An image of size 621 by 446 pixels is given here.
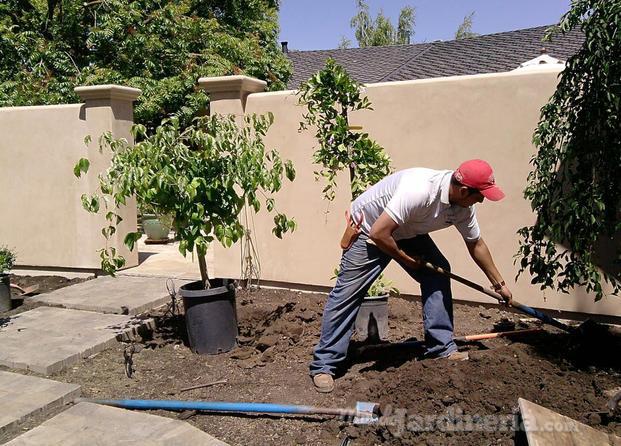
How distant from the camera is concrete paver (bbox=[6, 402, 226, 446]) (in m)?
3.26

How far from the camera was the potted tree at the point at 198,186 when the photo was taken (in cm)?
419

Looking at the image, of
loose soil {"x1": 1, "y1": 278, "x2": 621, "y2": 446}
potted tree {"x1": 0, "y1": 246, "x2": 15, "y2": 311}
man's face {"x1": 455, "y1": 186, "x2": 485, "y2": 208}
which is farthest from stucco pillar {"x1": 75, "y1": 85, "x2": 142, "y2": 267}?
man's face {"x1": 455, "y1": 186, "x2": 485, "y2": 208}

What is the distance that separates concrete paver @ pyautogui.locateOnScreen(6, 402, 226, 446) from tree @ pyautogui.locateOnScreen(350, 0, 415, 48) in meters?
38.5

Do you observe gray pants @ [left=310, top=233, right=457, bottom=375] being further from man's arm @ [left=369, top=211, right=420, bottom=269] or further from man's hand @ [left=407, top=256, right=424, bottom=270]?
man's arm @ [left=369, top=211, right=420, bottom=269]

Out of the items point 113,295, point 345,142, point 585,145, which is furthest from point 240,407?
point 113,295

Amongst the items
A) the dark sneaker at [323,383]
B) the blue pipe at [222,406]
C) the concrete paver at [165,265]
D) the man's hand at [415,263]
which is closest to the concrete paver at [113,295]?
the concrete paver at [165,265]

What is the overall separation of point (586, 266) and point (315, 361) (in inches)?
85.0

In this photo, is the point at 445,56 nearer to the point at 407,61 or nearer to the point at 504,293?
the point at 407,61

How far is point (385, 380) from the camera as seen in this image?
3658 millimetres

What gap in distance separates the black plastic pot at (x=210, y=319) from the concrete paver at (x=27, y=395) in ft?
3.18

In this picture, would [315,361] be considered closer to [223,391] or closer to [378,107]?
[223,391]

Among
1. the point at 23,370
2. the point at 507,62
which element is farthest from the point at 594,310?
the point at 507,62

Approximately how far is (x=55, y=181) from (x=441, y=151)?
16.6 ft

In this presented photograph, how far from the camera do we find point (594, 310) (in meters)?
5.03
